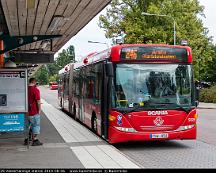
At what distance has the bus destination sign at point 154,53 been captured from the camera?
39.6 feet

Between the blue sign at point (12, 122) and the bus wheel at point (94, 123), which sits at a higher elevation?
the blue sign at point (12, 122)

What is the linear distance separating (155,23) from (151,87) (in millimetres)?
35803

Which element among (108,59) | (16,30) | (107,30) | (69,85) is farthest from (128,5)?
(108,59)

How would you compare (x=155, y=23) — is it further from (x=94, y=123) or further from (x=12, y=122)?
(x=12, y=122)

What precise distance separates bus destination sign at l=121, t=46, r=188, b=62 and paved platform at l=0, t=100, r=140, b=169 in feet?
8.11

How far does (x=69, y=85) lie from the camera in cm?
2292

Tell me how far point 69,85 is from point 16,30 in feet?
23.0

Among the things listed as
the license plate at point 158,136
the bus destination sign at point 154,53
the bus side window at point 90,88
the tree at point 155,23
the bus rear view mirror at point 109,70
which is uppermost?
the tree at point 155,23

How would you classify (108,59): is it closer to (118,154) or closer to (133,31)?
(118,154)

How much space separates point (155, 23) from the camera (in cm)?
4691

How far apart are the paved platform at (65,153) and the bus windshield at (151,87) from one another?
138cm

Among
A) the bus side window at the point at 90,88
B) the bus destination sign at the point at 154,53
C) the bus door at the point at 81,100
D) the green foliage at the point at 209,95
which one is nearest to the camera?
the bus destination sign at the point at 154,53

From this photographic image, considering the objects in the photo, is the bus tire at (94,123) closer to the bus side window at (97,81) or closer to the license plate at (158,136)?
the bus side window at (97,81)

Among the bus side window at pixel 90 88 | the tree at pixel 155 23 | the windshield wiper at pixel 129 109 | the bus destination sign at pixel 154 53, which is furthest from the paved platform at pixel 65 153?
the tree at pixel 155 23
